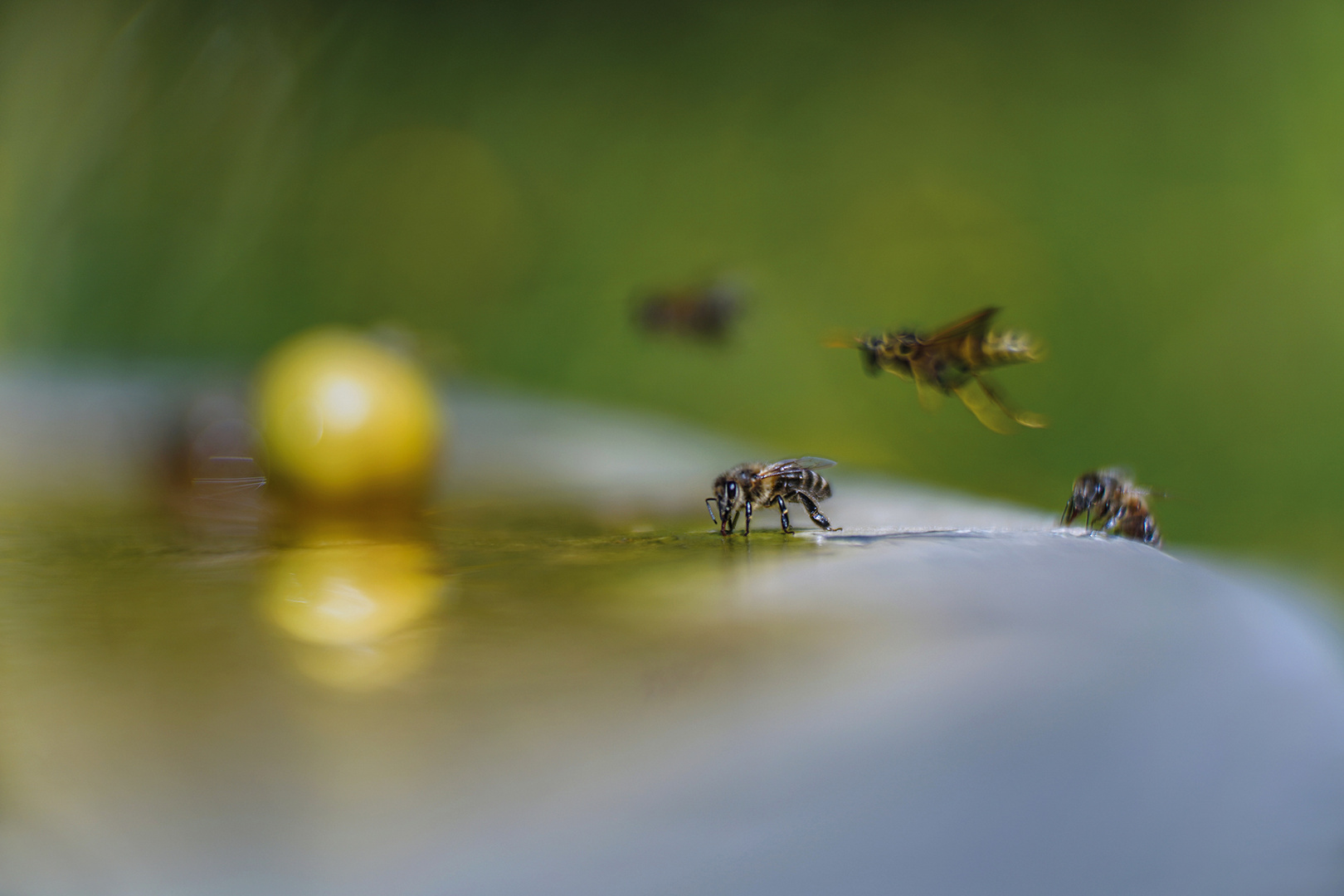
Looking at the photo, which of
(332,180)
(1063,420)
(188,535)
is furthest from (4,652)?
(332,180)

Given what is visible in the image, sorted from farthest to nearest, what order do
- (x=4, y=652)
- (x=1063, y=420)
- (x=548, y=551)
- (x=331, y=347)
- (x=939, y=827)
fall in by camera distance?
(x=1063, y=420)
(x=331, y=347)
(x=548, y=551)
(x=4, y=652)
(x=939, y=827)

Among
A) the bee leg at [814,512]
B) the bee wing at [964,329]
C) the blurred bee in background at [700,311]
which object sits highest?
the blurred bee in background at [700,311]

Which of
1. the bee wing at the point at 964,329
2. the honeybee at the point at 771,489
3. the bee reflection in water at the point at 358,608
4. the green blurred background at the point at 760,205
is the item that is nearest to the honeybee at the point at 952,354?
the bee wing at the point at 964,329

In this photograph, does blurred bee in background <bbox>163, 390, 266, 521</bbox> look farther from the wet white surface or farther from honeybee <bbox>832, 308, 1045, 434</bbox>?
honeybee <bbox>832, 308, 1045, 434</bbox>

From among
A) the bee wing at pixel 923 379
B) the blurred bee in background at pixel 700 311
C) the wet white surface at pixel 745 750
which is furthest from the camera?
the blurred bee in background at pixel 700 311

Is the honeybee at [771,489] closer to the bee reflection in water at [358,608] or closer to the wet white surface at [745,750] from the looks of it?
the wet white surface at [745,750]

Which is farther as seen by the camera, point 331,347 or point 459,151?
point 459,151

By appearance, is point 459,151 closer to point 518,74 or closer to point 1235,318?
point 518,74
